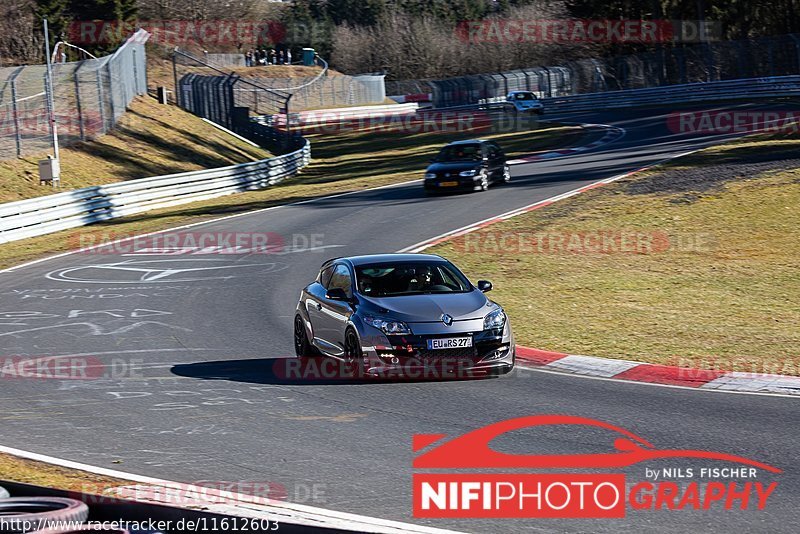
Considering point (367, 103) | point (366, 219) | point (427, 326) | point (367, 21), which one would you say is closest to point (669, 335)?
point (427, 326)

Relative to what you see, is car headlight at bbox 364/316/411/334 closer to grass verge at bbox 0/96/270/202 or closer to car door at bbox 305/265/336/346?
car door at bbox 305/265/336/346

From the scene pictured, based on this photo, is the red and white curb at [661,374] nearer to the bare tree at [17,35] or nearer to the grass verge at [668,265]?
the grass verge at [668,265]

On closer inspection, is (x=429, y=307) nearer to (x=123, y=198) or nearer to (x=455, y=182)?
(x=455, y=182)

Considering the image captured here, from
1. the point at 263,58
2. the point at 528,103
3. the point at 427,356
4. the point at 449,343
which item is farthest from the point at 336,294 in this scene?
the point at 263,58

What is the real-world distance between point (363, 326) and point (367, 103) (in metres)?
79.7

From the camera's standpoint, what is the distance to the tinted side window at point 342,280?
1337cm

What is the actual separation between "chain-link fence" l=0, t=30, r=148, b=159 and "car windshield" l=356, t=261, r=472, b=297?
26.9 meters

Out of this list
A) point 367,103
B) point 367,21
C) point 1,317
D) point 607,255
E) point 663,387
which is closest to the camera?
point 663,387

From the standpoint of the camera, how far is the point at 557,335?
15.4 meters

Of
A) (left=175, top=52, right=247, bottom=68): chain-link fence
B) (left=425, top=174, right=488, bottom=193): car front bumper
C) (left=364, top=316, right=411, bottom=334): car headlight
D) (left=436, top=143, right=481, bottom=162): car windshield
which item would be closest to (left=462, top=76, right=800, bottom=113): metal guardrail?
(left=175, top=52, right=247, bottom=68): chain-link fence

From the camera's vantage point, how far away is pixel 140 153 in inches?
1708

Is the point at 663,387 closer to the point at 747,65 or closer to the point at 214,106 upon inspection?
the point at 214,106

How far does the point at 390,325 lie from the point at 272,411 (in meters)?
1.90

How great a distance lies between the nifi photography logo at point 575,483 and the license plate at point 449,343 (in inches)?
103
